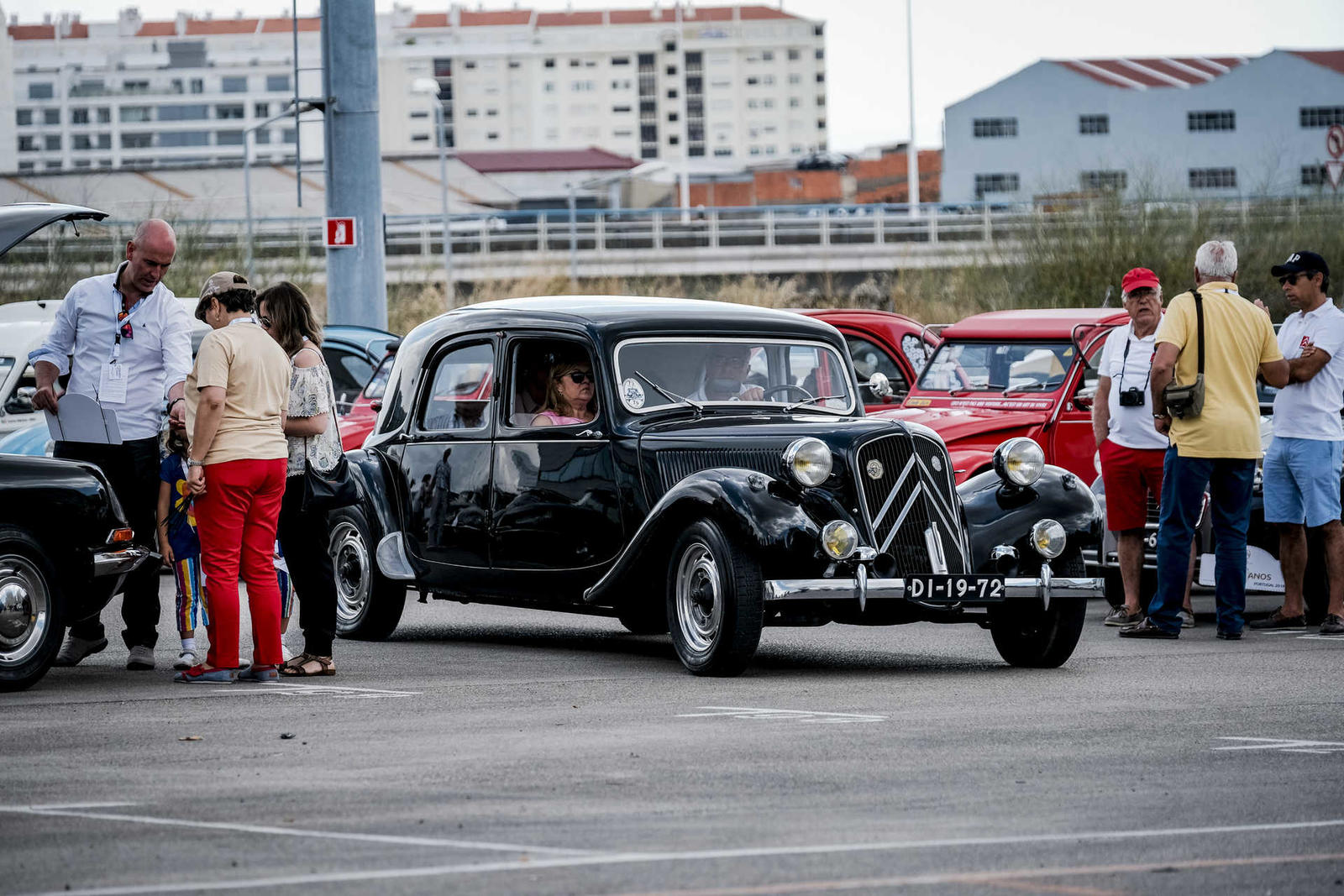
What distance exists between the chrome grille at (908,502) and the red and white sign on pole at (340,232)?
→ 42.8 feet

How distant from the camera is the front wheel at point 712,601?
9.02 m

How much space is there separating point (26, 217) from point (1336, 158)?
1545 cm

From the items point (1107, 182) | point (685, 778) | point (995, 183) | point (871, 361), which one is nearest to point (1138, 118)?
point (995, 183)

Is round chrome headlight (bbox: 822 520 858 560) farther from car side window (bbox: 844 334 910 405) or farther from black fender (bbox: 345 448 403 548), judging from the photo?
car side window (bbox: 844 334 910 405)

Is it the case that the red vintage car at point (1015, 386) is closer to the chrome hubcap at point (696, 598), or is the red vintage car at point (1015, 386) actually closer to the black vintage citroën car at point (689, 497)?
the black vintage citroën car at point (689, 497)

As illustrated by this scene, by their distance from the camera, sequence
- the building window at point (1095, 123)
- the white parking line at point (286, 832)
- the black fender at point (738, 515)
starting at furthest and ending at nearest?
the building window at point (1095, 123), the black fender at point (738, 515), the white parking line at point (286, 832)

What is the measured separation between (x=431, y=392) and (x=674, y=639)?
266 centimetres

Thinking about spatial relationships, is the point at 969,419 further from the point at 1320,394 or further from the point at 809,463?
the point at 809,463

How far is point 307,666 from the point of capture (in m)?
9.50

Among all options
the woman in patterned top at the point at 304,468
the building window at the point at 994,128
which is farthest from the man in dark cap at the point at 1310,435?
the building window at the point at 994,128

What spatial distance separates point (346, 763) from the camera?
6828mm

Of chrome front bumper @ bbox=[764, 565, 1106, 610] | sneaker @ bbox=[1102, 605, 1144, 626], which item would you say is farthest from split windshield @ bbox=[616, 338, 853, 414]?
sneaker @ bbox=[1102, 605, 1144, 626]

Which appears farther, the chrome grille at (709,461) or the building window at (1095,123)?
the building window at (1095,123)

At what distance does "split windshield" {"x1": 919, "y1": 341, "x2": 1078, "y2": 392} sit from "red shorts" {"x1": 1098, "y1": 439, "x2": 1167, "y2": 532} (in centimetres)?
263
